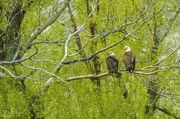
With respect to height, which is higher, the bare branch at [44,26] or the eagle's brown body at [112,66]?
the bare branch at [44,26]

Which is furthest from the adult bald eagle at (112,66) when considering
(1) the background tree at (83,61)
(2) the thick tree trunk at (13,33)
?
(2) the thick tree trunk at (13,33)

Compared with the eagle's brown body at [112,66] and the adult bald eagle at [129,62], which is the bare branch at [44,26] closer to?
the eagle's brown body at [112,66]

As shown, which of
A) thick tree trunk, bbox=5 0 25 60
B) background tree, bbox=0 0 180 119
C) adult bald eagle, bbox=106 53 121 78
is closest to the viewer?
thick tree trunk, bbox=5 0 25 60

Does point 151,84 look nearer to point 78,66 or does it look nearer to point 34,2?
point 78,66

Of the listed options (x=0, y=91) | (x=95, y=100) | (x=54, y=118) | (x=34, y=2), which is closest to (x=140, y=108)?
(x=95, y=100)

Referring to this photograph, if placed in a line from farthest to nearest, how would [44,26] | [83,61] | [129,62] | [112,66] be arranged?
[83,61]
[112,66]
[129,62]
[44,26]

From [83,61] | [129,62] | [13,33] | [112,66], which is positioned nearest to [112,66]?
[112,66]

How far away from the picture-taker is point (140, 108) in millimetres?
16656

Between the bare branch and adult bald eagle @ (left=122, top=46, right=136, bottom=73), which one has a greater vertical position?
the bare branch

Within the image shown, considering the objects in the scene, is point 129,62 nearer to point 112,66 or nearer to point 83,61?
point 112,66

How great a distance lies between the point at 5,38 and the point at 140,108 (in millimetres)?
6162

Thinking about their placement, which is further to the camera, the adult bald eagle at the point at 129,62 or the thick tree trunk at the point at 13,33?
the adult bald eagle at the point at 129,62

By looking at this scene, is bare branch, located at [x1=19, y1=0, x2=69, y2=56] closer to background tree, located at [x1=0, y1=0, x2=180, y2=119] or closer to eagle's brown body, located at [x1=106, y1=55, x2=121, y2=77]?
background tree, located at [x1=0, y1=0, x2=180, y2=119]

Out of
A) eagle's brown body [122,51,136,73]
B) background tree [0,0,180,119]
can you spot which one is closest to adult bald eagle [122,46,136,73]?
eagle's brown body [122,51,136,73]
